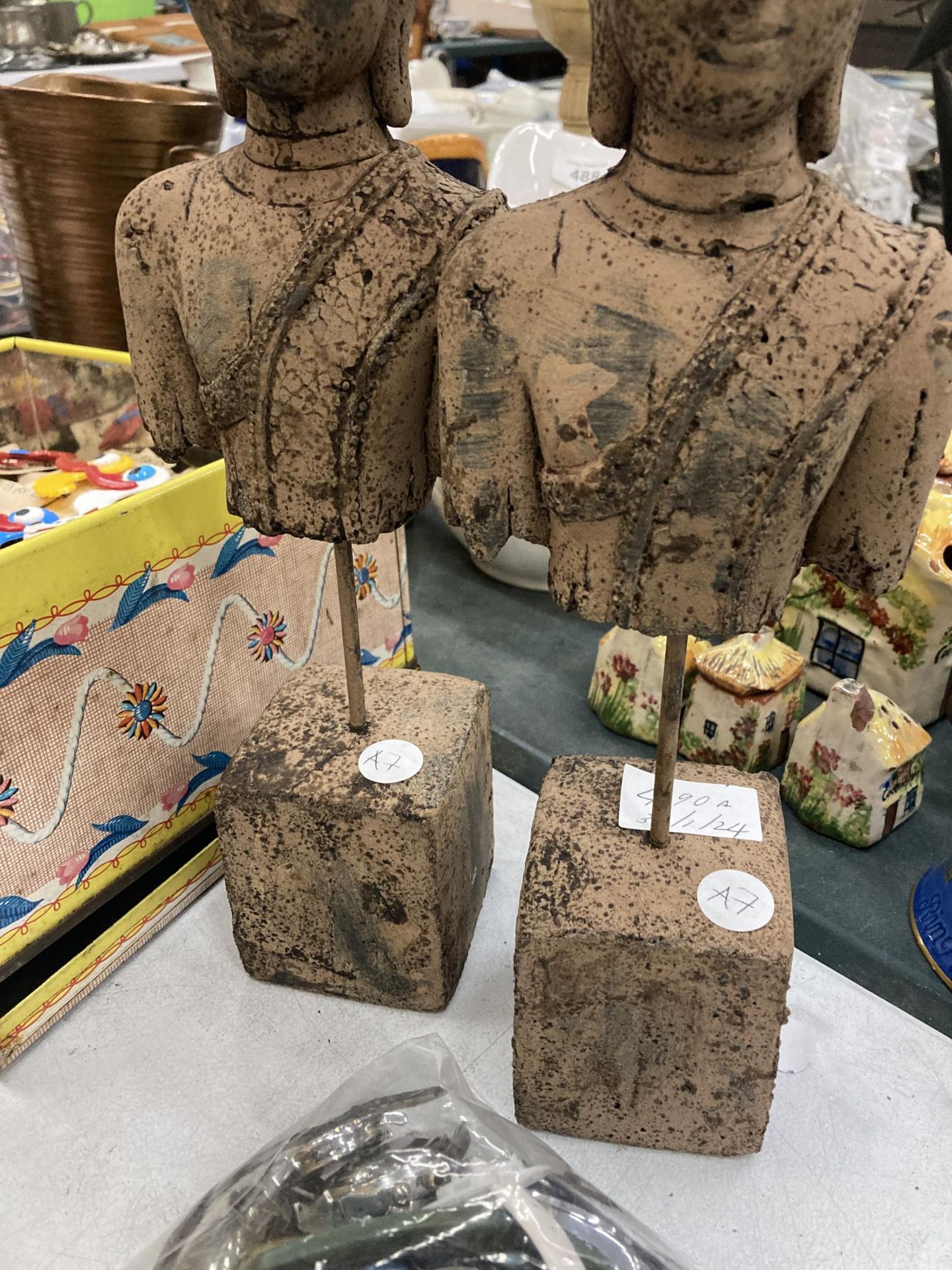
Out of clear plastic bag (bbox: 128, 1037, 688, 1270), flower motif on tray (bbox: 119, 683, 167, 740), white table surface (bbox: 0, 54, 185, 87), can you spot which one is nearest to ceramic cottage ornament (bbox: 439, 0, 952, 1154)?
clear plastic bag (bbox: 128, 1037, 688, 1270)

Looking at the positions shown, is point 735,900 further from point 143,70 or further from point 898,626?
point 143,70

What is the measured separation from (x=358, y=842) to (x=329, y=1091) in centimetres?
26

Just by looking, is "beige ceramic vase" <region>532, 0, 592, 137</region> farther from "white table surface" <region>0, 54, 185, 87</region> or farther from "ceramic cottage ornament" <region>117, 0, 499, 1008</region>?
"ceramic cottage ornament" <region>117, 0, 499, 1008</region>

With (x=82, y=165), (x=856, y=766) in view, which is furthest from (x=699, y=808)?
(x=82, y=165)

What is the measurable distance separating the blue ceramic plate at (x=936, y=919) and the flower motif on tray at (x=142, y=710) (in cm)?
94

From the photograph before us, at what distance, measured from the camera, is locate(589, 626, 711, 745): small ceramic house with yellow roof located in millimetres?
1478

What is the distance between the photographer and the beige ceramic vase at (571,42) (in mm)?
1650

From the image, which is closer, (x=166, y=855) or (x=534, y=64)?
(x=166, y=855)

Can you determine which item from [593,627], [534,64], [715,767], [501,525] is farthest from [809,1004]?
[534,64]

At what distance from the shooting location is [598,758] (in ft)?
3.52

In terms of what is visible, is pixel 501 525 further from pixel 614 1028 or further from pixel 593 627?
pixel 593 627

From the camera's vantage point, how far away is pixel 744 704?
1414 mm

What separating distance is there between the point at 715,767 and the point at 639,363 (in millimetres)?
528

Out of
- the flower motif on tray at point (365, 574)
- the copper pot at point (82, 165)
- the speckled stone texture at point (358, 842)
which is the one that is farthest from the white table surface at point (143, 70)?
the speckled stone texture at point (358, 842)
